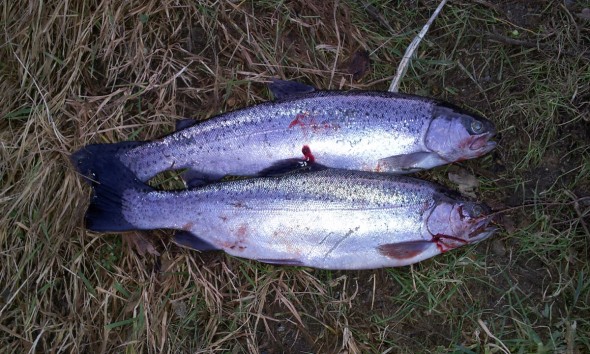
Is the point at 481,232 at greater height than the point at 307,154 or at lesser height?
lesser

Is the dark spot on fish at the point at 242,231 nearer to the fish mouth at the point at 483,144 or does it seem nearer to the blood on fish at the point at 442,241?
the blood on fish at the point at 442,241

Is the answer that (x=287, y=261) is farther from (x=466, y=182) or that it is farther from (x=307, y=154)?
(x=466, y=182)

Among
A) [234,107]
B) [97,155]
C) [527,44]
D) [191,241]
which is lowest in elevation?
[191,241]

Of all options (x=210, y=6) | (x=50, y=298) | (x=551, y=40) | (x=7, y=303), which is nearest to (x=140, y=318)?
(x=50, y=298)

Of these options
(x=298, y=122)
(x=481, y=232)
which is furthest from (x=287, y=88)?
(x=481, y=232)

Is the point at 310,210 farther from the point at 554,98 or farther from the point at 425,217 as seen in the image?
the point at 554,98

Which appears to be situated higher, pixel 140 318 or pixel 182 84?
pixel 182 84
